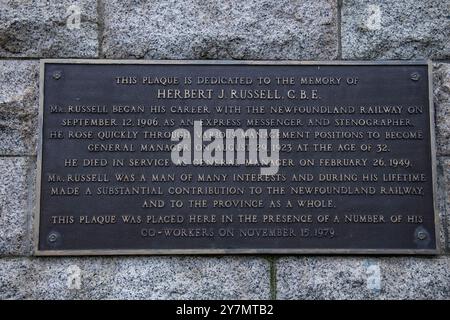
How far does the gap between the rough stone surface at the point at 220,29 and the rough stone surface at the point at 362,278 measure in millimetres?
1534

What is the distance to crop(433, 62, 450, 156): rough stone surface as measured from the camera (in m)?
4.64

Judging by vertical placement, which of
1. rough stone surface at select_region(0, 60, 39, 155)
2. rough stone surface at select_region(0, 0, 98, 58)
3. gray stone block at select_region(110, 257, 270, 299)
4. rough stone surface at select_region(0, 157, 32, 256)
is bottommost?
gray stone block at select_region(110, 257, 270, 299)

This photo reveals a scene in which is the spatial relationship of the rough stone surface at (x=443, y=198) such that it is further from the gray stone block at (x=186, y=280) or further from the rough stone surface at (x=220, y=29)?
the gray stone block at (x=186, y=280)

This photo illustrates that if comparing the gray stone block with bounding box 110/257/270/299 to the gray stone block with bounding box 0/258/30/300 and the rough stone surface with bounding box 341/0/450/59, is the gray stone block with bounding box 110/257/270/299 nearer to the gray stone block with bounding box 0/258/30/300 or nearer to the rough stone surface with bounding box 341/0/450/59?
the gray stone block with bounding box 0/258/30/300

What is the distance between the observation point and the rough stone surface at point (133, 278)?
14.5 ft

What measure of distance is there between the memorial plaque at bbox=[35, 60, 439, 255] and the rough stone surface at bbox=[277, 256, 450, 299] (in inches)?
4.5

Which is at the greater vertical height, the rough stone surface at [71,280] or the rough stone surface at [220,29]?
the rough stone surface at [220,29]

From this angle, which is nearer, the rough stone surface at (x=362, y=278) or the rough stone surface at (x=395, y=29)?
the rough stone surface at (x=362, y=278)

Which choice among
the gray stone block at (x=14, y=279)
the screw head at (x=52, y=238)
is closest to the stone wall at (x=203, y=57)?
the gray stone block at (x=14, y=279)

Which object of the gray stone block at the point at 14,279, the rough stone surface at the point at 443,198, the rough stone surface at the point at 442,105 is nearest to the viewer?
the gray stone block at the point at 14,279

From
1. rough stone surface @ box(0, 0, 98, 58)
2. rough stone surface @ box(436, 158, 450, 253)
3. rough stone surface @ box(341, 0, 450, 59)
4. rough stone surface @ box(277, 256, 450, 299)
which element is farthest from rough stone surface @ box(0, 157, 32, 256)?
rough stone surface @ box(436, 158, 450, 253)

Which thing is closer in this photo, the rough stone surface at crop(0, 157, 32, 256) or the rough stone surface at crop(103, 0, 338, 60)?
the rough stone surface at crop(0, 157, 32, 256)

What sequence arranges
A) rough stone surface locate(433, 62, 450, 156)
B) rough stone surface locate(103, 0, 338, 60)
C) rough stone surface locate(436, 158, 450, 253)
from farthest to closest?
rough stone surface locate(103, 0, 338, 60) → rough stone surface locate(433, 62, 450, 156) → rough stone surface locate(436, 158, 450, 253)
